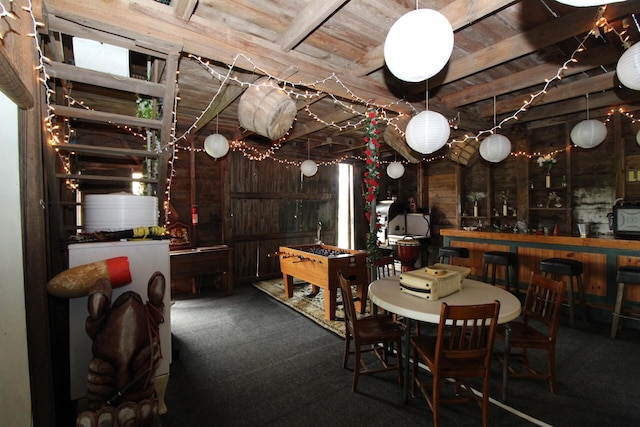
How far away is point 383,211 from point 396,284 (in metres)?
4.79

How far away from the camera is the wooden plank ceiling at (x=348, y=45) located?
81.4 inches

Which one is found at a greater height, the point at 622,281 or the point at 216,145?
the point at 216,145

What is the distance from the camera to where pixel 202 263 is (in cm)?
484

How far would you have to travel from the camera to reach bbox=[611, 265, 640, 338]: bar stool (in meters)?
3.11

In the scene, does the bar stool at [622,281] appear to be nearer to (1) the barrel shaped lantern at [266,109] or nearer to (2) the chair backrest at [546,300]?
(2) the chair backrest at [546,300]

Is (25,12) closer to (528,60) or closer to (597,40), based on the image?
(528,60)

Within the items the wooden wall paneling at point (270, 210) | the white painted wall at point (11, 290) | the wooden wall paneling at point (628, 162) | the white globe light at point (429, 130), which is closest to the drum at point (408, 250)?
the white globe light at point (429, 130)

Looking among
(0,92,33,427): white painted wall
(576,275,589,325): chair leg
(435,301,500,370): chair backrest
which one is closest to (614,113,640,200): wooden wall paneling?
(576,275,589,325): chair leg

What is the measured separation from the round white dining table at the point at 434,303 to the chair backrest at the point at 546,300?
0.95ft

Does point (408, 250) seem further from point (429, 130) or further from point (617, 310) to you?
point (617, 310)

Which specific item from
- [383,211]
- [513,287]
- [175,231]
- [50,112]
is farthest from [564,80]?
[175,231]

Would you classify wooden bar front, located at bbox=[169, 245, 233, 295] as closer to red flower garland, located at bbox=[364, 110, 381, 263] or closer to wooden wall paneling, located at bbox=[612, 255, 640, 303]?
red flower garland, located at bbox=[364, 110, 381, 263]

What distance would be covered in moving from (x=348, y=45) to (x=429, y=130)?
1066mm

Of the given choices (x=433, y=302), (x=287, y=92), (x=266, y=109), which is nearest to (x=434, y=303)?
(x=433, y=302)
